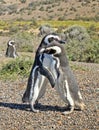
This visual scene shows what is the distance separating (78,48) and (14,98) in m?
10.9

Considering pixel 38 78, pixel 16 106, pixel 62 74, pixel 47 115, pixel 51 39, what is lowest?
pixel 16 106

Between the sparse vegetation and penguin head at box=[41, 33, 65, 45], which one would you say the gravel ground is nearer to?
penguin head at box=[41, 33, 65, 45]

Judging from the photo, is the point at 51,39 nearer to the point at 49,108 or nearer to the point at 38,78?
the point at 38,78

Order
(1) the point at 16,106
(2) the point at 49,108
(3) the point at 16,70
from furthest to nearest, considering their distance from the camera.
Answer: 1. (3) the point at 16,70
2. (1) the point at 16,106
3. (2) the point at 49,108

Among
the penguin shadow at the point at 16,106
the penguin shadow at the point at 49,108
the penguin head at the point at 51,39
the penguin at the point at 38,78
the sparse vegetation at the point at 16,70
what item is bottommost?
the sparse vegetation at the point at 16,70

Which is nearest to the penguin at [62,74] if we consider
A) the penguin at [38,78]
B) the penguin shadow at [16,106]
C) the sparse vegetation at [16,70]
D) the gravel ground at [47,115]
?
the penguin at [38,78]

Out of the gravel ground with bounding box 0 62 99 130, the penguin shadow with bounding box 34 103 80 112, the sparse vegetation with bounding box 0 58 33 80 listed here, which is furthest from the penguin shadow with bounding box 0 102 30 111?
the sparse vegetation with bounding box 0 58 33 80

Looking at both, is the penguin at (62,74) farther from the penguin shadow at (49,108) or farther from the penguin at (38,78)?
the penguin shadow at (49,108)

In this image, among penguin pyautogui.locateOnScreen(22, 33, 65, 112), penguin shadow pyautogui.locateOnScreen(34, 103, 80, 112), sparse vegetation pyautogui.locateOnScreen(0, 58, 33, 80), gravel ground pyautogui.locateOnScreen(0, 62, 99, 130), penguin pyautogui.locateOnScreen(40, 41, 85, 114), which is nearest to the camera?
gravel ground pyautogui.locateOnScreen(0, 62, 99, 130)

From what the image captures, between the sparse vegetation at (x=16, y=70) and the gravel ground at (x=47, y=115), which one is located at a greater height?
the gravel ground at (x=47, y=115)

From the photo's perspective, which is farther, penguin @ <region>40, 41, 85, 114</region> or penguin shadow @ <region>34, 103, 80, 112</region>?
penguin shadow @ <region>34, 103, 80, 112</region>

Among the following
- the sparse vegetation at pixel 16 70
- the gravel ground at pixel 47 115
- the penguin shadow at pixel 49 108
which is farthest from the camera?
the sparse vegetation at pixel 16 70

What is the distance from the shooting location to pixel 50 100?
912 centimetres

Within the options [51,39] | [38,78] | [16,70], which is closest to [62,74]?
[38,78]
